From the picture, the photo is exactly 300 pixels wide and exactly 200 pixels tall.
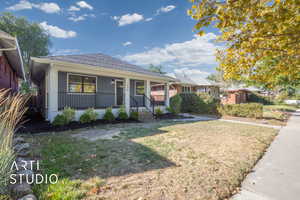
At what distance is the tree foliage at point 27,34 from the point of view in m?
21.7

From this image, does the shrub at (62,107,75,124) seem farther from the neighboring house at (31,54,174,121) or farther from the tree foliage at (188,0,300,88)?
the tree foliage at (188,0,300,88)

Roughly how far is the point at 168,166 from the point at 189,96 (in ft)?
40.9

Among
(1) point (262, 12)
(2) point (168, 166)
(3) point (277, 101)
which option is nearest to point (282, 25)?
(1) point (262, 12)

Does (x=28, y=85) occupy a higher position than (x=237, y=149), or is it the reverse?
(x=28, y=85)

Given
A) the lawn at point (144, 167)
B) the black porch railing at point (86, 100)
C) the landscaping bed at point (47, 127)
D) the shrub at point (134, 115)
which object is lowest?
the lawn at point (144, 167)

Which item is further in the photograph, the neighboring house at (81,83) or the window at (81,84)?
the window at (81,84)

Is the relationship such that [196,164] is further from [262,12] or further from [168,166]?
[262,12]

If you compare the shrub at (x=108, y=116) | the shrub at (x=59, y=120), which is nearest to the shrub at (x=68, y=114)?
the shrub at (x=59, y=120)

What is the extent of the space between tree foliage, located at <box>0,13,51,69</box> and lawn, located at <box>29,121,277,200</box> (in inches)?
1001

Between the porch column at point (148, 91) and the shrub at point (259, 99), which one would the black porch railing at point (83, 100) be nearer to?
the porch column at point (148, 91)

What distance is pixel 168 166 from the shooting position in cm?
322

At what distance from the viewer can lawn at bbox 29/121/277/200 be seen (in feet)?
7.41

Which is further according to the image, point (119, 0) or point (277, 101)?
point (277, 101)

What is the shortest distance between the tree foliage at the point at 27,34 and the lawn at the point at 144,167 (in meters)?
25.4
